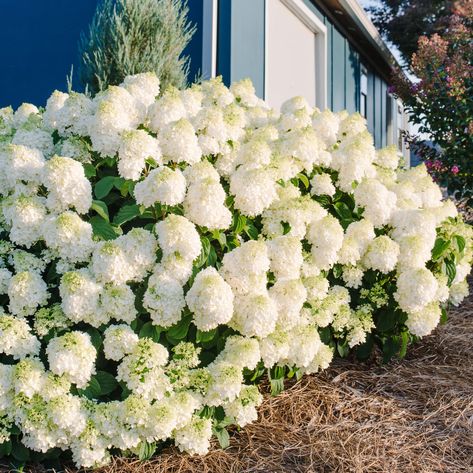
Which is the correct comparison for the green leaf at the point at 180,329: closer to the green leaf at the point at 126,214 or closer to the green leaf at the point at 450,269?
the green leaf at the point at 126,214

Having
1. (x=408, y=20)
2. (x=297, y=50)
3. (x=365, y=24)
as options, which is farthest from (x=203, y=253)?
(x=408, y=20)

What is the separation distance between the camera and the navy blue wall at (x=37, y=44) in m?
6.71

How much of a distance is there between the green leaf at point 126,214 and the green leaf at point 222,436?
0.79 metres

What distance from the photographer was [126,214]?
2.34m

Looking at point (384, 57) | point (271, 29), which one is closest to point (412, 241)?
point (271, 29)

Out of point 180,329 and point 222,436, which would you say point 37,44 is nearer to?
point 180,329

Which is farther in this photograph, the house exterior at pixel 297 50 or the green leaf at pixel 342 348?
the house exterior at pixel 297 50

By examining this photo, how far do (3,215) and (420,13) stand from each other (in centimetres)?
1693

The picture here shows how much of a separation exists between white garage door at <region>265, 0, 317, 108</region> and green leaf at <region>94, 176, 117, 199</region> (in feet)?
15.3

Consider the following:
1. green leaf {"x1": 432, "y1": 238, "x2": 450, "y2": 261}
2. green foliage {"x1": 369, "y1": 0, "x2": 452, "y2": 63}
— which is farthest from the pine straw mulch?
green foliage {"x1": 369, "y1": 0, "x2": 452, "y2": 63}

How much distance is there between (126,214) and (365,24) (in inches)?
345

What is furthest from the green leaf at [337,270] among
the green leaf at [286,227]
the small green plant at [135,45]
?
the small green plant at [135,45]

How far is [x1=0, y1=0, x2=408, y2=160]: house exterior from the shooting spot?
19.6ft

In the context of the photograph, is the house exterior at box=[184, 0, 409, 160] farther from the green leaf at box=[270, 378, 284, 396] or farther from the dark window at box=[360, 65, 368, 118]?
the green leaf at box=[270, 378, 284, 396]
